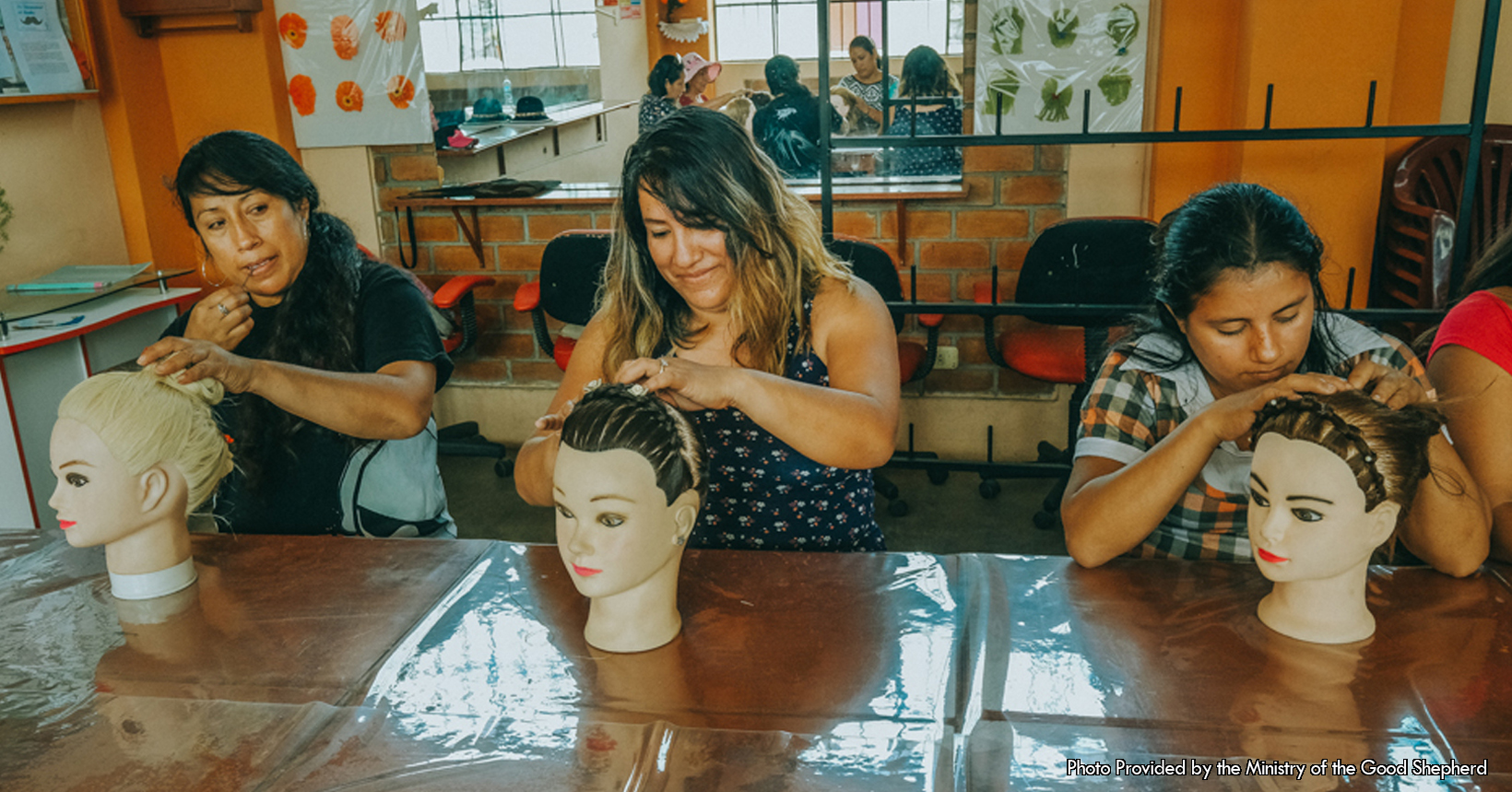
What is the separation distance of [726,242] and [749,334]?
15 cm

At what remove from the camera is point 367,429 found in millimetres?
1600

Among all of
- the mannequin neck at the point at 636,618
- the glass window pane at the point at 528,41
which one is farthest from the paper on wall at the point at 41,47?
the glass window pane at the point at 528,41

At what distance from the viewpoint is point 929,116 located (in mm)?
4438

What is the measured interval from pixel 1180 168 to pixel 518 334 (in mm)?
2344

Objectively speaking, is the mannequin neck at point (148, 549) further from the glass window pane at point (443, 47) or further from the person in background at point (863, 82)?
the glass window pane at point (443, 47)

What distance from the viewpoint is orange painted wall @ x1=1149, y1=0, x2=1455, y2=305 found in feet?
→ 9.75

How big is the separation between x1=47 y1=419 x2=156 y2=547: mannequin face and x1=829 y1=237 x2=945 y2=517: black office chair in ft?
5.45

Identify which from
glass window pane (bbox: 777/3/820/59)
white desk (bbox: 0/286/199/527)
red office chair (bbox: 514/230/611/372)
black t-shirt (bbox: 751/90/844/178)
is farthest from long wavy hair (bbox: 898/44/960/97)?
glass window pane (bbox: 777/3/820/59)

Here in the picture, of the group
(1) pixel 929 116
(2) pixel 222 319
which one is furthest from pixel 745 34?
(2) pixel 222 319

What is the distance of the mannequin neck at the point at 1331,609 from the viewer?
114cm

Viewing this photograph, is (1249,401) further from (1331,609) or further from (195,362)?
(195,362)

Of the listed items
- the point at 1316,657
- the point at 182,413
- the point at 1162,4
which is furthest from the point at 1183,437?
the point at 1162,4

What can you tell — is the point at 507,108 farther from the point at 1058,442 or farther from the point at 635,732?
the point at 635,732

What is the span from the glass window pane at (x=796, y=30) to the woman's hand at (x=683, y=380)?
865cm
